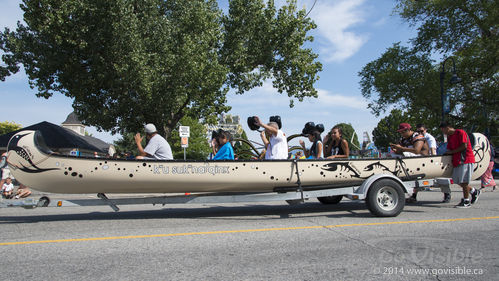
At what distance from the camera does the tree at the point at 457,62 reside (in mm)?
24969

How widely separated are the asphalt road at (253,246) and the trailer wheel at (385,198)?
7.9 inches

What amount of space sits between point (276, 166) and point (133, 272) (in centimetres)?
314

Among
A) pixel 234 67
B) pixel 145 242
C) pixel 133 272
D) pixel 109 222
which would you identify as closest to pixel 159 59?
pixel 234 67

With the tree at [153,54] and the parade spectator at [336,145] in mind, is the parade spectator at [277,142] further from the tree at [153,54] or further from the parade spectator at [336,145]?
the tree at [153,54]

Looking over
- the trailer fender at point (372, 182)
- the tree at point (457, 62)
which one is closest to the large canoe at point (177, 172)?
the trailer fender at point (372, 182)

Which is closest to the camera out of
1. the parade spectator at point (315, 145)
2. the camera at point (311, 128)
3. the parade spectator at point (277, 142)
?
the parade spectator at point (277, 142)

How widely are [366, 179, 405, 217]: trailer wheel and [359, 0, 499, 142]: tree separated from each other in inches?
934

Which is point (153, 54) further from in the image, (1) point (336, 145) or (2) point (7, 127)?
(2) point (7, 127)

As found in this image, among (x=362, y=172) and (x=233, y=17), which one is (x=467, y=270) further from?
(x=233, y=17)

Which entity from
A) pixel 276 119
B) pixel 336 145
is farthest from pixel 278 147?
pixel 336 145

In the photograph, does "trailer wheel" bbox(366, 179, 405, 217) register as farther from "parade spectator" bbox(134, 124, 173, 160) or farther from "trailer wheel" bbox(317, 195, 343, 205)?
"parade spectator" bbox(134, 124, 173, 160)

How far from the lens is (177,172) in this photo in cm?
551

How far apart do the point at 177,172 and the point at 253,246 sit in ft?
6.59

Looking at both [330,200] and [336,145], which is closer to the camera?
[336,145]
